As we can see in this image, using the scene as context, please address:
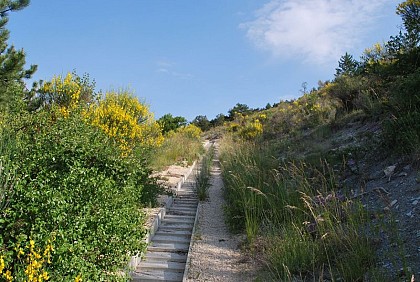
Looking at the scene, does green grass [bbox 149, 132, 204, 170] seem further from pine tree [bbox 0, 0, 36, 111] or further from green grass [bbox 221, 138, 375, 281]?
green grass [bbox 221, 138, 375, 281]

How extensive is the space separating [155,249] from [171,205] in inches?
115

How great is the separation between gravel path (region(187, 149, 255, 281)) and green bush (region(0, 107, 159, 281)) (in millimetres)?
1135

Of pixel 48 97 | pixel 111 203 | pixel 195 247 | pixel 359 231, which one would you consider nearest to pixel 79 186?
pixel 111 203

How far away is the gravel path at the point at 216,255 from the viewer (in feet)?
16.0

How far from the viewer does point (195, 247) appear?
587cm

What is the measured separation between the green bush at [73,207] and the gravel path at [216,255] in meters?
1.14

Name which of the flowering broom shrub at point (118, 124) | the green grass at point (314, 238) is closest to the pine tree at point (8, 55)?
the flowering broom shrub at point (118, 124)

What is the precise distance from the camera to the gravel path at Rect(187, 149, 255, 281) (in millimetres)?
4891

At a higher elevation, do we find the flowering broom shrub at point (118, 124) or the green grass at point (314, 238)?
the flowering broom shrub at point (118, 124)

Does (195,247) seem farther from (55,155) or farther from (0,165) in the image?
(0,165)

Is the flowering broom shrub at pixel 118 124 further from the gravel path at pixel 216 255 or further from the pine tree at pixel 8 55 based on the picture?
the pine tree at pixel 8 55

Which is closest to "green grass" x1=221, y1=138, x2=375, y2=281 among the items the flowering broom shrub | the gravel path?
the gravel path

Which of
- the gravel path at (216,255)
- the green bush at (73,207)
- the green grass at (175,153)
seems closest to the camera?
the green bush at (73,207)

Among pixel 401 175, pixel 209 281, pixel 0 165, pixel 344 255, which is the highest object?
pixel 0 165
